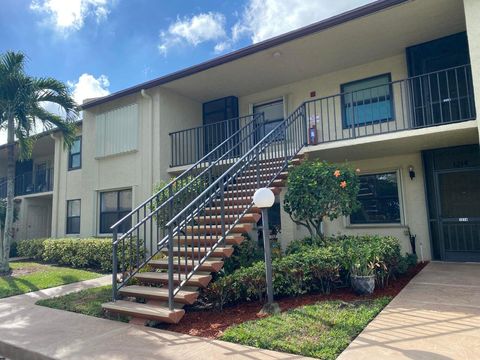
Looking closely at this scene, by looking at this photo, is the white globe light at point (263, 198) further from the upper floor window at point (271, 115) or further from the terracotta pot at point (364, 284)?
the upper floor window at point (271, 115)

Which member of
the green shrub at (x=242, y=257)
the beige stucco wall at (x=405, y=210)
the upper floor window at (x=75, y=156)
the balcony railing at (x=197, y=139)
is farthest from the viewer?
the upper floor window at (x=75, y=156)

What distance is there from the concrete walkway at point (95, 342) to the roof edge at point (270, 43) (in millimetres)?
6633

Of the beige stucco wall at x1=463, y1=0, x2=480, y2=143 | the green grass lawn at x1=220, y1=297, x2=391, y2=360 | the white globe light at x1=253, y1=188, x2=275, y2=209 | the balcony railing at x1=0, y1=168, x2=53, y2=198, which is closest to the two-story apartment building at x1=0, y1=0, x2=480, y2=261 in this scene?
the beige stucco wall at x1=463, y1=0, x2=480, y2=143

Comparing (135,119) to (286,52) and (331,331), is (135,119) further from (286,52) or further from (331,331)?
(331,331)

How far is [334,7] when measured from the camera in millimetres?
9125

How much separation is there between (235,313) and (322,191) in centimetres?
289

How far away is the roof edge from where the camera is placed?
6.86 meters

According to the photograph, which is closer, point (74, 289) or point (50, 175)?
point (74, 289)

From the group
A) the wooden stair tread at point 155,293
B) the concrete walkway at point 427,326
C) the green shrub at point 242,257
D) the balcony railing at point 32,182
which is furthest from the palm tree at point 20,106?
the concrete walkway at point 427,326

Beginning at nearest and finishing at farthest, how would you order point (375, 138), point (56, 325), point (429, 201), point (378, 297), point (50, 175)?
point (56, 325), point (378, 297), point (375, 138), point (429, 201), point (50, 175)

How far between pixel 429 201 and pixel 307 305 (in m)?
5.23

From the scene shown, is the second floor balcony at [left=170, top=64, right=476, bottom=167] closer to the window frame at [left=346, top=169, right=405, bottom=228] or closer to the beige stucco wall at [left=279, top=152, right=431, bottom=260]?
the beige stucco wall at [left=279, top=152, right=431, bottom=260]

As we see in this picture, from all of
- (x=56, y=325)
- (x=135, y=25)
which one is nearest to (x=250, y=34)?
(x=135, y=25)

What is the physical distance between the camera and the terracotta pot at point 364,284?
5.59 m
